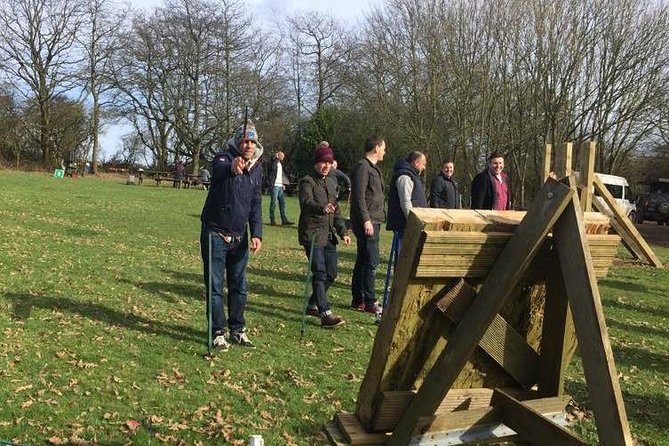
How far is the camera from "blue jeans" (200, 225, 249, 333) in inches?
230

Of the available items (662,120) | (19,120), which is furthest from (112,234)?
(19,120)

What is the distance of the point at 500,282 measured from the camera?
→ 252 cm

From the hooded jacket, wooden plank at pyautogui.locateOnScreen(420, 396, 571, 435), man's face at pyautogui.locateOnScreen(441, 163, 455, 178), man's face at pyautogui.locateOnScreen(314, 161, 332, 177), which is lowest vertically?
wooden plank at pyautogui.locateOnScreen(420, 396, 571, 435)

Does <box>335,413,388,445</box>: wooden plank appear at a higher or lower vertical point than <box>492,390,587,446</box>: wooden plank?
lower

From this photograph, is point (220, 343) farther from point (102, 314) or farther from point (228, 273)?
point (102, 314)

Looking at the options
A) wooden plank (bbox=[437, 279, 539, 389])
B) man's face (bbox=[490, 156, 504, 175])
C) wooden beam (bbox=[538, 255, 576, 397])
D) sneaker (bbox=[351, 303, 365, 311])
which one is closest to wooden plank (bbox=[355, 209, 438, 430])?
wooden plank (bbox=[437, 279, 539, 389])

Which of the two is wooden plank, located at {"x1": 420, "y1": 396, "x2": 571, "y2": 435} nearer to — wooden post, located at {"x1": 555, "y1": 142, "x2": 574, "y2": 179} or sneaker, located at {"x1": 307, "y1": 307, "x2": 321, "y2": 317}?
wooden post, located at {"x1": 555, "y1": 142, "x2": 574, "y2": 179}

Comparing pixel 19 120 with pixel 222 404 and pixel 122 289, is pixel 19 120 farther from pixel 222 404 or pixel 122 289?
pixel 222 404

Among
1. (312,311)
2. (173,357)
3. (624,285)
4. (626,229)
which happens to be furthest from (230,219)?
(626,229)

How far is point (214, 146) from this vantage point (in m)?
48.8

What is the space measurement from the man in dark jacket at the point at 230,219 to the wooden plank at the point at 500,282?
3515 mm

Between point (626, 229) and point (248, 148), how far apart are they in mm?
10370

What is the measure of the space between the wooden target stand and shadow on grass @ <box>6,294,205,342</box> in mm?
3807

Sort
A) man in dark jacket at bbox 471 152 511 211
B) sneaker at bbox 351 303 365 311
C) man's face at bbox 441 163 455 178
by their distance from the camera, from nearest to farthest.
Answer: sneaker at bbox 351 303 365 311
man in dark jacket at bbox 471 152 511 211
man's face at bbox 441 163 455 178
